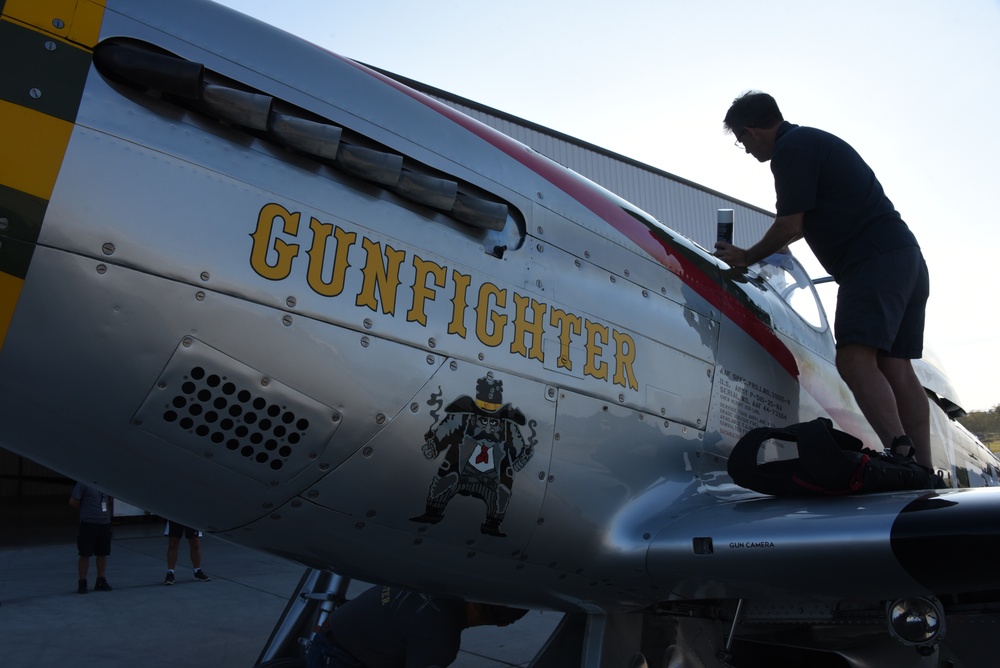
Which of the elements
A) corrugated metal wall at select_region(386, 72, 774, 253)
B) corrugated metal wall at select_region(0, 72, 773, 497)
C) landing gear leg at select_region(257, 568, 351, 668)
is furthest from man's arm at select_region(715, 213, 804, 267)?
corrugated metal wall at select_region(386, 72, 774, 253)

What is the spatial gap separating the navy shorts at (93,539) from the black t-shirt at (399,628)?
5.64 m

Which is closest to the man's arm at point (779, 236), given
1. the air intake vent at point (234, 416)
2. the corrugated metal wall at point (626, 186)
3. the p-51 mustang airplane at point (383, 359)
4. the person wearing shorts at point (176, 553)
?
the p-51 mustang airplane at point (383, 359)

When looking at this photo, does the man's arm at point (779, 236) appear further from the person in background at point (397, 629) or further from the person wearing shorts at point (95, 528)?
the person wearing shorts at point (95, 528)

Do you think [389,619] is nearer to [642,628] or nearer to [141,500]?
[642,628]

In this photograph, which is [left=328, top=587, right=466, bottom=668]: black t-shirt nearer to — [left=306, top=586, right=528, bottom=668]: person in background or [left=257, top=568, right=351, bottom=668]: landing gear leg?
[left=306, top=586, right=528, bottom=668]: person in background

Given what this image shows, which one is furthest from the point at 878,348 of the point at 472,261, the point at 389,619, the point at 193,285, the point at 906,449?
the point at 193,285

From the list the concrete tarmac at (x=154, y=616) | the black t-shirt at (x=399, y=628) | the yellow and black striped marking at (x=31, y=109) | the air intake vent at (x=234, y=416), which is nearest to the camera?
the yellow and black striped marking at (x=31, y=109)

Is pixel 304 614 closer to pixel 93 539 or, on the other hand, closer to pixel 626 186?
pixel 93 539

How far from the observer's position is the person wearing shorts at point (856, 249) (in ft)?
10.7

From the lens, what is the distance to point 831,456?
2.66 m

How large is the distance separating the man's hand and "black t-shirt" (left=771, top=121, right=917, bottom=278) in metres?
0.28

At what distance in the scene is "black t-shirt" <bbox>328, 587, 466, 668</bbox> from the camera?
311 centimetres

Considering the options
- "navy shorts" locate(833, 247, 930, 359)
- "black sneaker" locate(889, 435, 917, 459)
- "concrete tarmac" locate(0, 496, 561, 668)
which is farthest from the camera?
"concrete tarmac" locate(0, 496, 561, 668)

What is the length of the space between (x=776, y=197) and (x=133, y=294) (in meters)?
2.65
